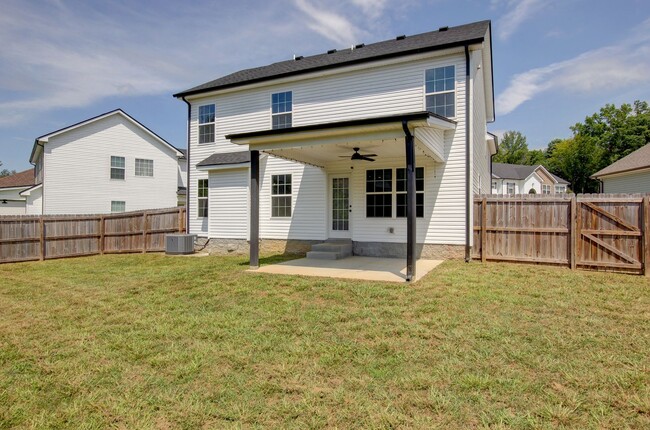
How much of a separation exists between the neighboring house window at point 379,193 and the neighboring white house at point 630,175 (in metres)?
16.6

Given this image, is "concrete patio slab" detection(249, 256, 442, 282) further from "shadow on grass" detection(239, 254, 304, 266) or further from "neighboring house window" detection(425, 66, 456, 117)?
"neighboring house window" detection(425, 66, 456, 117)

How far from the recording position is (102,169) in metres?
20.5

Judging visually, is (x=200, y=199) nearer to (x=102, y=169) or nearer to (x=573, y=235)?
(x=102, y=169)

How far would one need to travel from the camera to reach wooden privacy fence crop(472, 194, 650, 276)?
26.9 ft

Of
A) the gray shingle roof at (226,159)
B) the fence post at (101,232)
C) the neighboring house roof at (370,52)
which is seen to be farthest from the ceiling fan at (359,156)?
the fence post at (101,232)

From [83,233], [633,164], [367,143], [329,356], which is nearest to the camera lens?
[329,356]

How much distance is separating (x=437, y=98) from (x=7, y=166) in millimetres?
111962

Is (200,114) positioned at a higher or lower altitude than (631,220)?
higher

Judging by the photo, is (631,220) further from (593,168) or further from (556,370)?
(593,168)

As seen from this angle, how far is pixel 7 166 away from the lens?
8694cm

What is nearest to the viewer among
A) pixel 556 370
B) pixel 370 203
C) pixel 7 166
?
pixel 556 370

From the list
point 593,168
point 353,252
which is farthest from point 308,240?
point 593,168

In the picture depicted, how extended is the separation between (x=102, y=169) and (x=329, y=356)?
21.5 m

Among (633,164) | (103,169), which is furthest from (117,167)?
(633,164)
